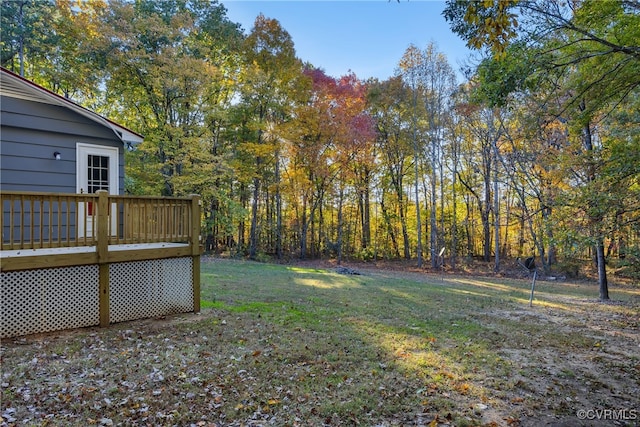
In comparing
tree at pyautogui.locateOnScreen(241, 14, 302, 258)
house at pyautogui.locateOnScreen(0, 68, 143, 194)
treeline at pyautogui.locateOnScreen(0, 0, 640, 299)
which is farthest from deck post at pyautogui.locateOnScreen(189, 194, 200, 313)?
tree at pyautogui.locateOnScreen(241, 14, 302, 258)

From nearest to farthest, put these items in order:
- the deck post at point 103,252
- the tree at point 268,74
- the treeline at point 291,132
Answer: the deck post at point 103,252 < the treeline at point 291,132 < the tree at point 268,74

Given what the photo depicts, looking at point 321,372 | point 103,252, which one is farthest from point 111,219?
point 321,372

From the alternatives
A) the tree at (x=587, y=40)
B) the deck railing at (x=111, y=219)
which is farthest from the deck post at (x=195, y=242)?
the tree at (x=587, y=40)

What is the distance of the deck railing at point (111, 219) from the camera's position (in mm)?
4281

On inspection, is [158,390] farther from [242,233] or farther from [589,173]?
[242,233]

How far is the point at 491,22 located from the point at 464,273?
16562mm

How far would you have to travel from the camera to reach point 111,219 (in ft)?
17.4

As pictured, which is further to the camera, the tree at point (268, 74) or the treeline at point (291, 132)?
the tree at point (268, 74)

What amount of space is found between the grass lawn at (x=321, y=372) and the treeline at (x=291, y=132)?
5989 millimetres

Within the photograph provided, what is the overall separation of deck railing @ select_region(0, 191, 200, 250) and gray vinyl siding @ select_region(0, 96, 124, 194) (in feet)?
1.85

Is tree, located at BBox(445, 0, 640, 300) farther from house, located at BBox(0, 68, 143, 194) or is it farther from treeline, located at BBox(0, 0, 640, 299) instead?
house, located at BBox(0, 68, 143, 194)

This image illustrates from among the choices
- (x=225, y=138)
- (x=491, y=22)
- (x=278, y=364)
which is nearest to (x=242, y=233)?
(x=225, y=138)

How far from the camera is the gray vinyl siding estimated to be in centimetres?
597

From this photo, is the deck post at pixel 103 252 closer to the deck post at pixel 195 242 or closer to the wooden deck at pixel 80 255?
the wooden deck at pixel 80 255
